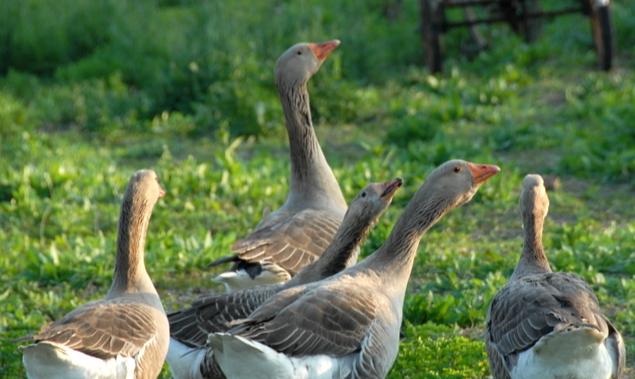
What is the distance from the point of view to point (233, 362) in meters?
5.58

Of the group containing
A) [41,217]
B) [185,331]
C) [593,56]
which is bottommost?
[593,56]

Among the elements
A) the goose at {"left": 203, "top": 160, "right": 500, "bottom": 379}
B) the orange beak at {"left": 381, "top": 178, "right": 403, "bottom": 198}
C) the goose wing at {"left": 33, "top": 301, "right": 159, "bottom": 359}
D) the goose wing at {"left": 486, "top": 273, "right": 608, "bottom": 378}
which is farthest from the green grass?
the goose wing at {"left": 33, "top": 301, "right": 159, "bottom": 359}

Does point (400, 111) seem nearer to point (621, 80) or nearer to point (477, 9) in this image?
point (621, 80)

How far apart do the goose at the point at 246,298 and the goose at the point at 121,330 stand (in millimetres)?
170

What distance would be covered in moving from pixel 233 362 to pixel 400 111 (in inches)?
334

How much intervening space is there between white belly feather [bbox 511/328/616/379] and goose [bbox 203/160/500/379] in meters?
0.67

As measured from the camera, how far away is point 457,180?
653cm

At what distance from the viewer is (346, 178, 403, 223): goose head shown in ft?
21.5

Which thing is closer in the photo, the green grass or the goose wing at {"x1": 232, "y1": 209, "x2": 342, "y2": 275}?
the goose wing at {"x1": 232, "y1": 209, "x2": 342, "y2": 275}

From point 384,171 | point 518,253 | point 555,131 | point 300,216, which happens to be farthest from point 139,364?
point 555,131

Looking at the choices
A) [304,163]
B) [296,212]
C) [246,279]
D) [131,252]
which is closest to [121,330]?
[131,252]

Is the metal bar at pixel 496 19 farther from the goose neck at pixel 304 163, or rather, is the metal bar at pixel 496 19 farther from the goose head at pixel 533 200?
the goose head at pixel 533 200

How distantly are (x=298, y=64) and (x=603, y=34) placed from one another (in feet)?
22.6

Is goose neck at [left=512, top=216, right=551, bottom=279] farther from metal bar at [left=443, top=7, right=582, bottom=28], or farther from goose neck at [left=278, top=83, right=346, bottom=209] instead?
metal bar at [left=443, top=7, right=582, bottom=28]
